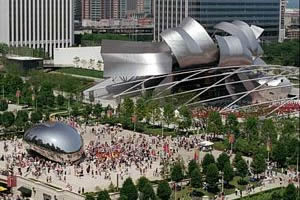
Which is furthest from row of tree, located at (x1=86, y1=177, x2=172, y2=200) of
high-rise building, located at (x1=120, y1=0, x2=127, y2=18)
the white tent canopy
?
high-rise building, located at (x1=120, y1=0, x2=127, y2=18)

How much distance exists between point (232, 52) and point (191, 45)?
1.93 meters

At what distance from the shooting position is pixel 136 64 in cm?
3092

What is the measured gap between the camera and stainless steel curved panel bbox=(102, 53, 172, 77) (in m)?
30.8

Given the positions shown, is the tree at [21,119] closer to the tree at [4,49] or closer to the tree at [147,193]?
the tree at [147,193]

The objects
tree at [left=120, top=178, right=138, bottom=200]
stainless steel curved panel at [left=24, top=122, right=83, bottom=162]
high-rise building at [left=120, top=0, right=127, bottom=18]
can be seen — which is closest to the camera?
tree at [left=120, top=178, right=138, bottom=200]

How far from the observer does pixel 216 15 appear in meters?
58.0

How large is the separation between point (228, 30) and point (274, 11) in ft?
98.5

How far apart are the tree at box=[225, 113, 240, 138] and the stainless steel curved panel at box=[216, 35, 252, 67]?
546 cm

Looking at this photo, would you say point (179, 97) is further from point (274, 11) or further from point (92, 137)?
point (274, 11)

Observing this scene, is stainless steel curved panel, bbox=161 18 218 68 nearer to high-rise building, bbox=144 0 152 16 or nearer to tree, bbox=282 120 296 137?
tree, bbox=282 120 296 137

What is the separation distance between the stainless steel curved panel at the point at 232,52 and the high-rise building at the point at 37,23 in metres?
26.9

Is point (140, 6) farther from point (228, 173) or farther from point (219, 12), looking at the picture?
point (228, 173)

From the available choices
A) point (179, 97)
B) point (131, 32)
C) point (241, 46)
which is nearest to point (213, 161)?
point (179, 97)

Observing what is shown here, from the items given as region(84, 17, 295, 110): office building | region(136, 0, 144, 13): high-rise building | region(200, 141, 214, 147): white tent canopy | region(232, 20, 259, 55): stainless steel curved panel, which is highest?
region(136, 0, 144, 13): high-rise building
